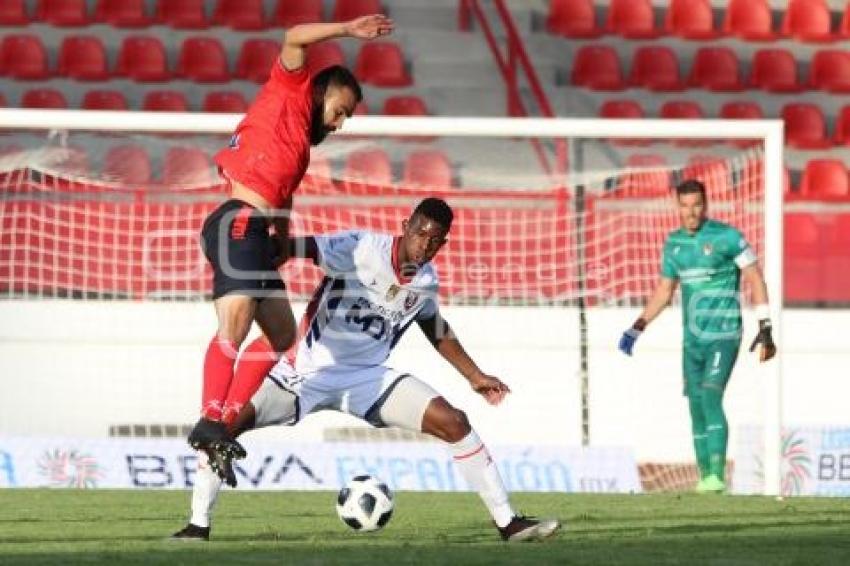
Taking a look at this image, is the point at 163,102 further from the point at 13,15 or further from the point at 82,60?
the point at 13,15

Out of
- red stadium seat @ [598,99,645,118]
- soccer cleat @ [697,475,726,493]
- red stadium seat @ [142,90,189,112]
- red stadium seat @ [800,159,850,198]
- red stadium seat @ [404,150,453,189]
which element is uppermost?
red stadium seat @ [142,90,189,112]

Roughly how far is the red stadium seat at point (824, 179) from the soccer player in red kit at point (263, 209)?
10.5 m

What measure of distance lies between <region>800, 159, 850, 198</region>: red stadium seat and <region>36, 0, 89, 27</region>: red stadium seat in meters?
6.95

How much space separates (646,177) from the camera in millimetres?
15484

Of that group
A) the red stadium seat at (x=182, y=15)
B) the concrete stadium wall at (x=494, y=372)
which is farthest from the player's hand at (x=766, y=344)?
the red stadium seat at (x=182, y=15)

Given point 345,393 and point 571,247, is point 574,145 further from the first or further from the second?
point 345,393

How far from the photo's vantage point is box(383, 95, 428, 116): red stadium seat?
18.6 metres

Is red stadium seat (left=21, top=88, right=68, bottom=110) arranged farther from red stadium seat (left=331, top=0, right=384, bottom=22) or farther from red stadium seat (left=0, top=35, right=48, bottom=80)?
red stadium seat (left=331, top=0, right=384, bottom=22)

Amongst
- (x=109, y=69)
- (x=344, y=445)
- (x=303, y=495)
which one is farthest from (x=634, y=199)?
(x=109, y=69)

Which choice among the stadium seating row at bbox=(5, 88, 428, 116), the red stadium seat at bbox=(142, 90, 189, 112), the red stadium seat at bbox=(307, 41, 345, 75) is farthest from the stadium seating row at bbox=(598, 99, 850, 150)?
the red stadium seat at bbox=(142, 90, 189, 112)

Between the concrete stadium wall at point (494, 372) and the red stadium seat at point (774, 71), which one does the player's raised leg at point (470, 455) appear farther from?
the red stadium seat at point (774, 71)

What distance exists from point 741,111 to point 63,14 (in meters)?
6.53

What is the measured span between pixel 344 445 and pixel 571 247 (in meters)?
2.80

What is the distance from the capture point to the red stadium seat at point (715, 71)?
65.1ft
